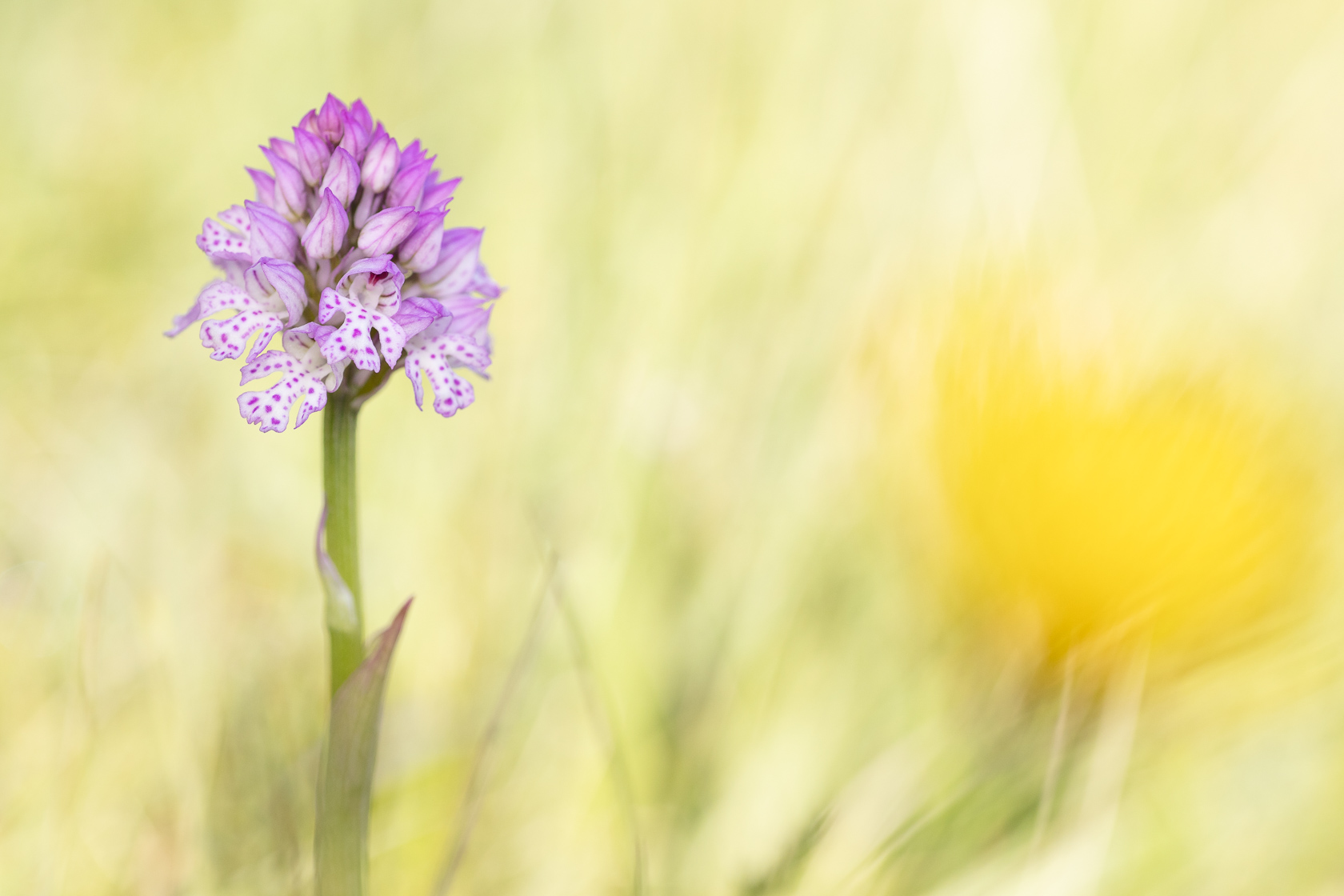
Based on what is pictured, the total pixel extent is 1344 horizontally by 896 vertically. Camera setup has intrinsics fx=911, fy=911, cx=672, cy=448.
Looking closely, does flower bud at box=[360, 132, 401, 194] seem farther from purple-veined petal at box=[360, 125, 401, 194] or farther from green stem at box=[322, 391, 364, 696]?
green stem at box=[322, 391, 364, 696]

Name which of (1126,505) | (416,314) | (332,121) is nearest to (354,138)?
(332,121)

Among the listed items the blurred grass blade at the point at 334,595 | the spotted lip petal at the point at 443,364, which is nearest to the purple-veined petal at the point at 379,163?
the spotted lip petal at the point at 443,364

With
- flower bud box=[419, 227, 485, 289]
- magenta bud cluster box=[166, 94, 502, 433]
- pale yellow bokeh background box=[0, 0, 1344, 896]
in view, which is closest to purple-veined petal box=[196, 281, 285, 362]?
magenta bud cluster box=[166, 94, 502, 433]

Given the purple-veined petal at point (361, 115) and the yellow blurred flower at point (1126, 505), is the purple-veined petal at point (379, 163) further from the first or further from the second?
the yellow blurred flower at point (1126, 505)

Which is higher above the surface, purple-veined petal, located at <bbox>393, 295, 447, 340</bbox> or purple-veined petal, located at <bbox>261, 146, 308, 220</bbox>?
purple-veined petal, located at <bbox>261, 146, 308, 220</bbox>

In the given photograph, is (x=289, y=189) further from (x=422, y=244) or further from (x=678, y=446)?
(x=678, y=446)

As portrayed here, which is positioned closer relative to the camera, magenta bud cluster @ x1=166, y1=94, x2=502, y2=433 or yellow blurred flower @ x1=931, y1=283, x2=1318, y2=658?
magenta bud cluster @ x1=166, y1=94, x2=502, y2=433
